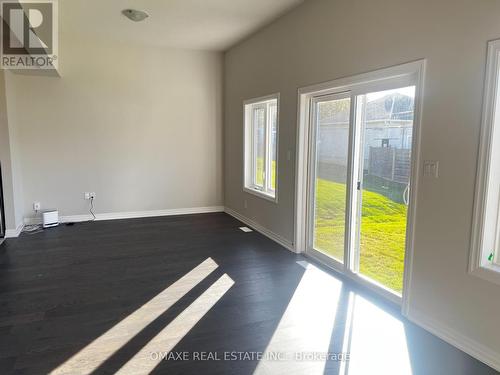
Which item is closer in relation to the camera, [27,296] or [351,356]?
[351,356]

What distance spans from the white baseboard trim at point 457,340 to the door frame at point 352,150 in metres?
0.13

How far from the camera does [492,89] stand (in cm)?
216

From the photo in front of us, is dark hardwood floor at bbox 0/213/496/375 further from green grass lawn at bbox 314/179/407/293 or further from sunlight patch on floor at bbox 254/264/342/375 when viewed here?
green grass lawn at bbox 314/179/407/293

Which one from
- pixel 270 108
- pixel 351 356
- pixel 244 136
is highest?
pixel 270 108

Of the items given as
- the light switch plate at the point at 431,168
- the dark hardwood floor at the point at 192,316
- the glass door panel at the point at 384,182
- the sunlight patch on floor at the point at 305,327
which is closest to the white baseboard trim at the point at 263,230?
the dark hardwood floor at the point at 192,316

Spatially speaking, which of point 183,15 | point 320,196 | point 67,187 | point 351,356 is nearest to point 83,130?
point 67,187

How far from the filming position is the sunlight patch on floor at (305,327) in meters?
2.27

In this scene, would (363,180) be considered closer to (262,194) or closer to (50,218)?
(262,194)

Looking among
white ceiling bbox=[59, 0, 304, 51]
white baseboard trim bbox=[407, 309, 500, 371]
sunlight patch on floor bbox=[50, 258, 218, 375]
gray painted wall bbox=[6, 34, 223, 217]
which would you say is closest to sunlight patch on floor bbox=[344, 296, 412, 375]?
white baseboard trim bbox=[407, 309, 500, 371]

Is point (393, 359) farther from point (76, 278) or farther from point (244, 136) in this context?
point (244, 136)

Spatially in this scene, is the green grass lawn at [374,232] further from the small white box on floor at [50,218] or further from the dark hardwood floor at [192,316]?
the small white box on floor at [50,218]

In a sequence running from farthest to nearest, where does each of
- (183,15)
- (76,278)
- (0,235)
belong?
(0,235) < (183,15) < (76,278)

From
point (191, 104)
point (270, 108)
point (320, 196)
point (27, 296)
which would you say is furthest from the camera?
point (191, 104)

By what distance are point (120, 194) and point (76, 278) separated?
273 centimetres
